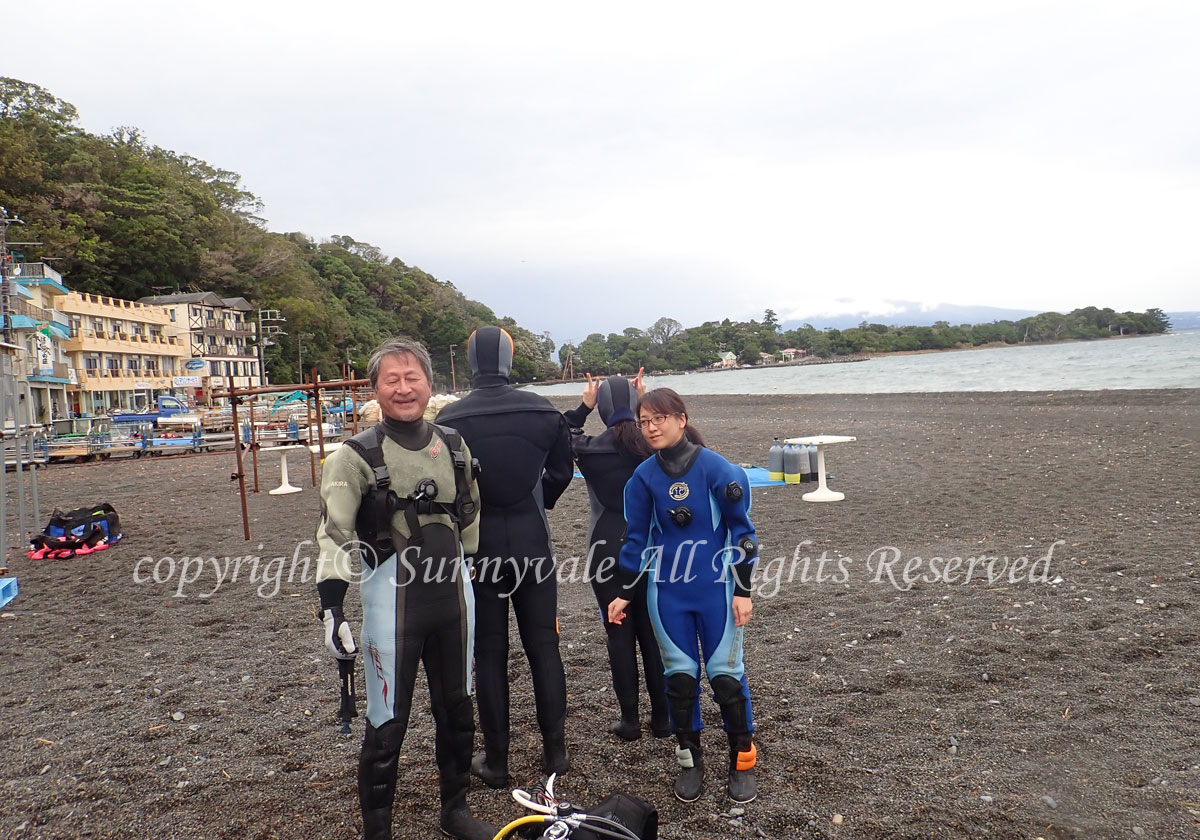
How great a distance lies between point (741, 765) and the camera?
3.30m

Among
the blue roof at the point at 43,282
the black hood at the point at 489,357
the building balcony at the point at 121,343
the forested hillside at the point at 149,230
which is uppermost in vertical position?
the forested hillside at the point at 149,230

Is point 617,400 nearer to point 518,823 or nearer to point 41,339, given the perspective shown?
point 518,823

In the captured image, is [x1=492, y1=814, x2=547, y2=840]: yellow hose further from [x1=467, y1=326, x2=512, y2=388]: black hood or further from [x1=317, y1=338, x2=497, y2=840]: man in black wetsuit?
[x1=467, y1=326, x2=512, y2=388]: black hood

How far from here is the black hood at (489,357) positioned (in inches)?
138

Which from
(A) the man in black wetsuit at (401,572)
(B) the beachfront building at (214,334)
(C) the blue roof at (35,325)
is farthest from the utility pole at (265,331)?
(A) the man in black wetsuit at (401,572)

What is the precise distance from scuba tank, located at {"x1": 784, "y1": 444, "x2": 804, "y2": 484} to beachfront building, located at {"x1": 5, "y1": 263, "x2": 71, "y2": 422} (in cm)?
3011

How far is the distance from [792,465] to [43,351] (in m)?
36.2

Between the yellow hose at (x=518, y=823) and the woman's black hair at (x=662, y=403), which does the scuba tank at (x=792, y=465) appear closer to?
the woman's black hair at (x=662, y=403)

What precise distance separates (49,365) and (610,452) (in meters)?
39.9

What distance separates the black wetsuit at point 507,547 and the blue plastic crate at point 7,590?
6784 millimetres

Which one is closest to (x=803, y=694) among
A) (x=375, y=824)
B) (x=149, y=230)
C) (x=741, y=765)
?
(x=741, y=765)

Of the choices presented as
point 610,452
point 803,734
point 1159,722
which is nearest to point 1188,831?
point 1159,722

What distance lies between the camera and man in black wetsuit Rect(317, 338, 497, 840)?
2811 mm

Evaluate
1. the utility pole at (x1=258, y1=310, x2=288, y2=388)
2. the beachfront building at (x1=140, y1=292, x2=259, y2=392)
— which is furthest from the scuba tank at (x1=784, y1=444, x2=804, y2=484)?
the utility pole at (x1=258, y1=310, x2=288, y2=388)
